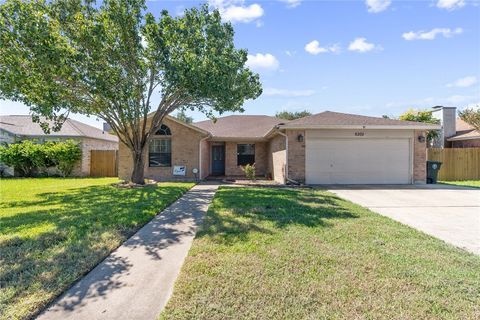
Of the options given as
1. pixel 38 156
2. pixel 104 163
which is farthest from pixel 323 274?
pixel 38 156

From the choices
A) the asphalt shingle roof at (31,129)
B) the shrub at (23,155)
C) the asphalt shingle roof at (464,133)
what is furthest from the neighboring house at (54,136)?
the asphalt shingle roof at (464,133)

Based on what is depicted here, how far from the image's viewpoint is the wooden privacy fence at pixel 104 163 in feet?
62.7

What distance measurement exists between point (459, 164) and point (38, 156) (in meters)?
25.6

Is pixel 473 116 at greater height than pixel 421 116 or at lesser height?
lesser

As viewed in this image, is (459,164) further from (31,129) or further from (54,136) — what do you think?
(31,129)

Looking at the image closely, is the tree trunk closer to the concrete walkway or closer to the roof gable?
the roof gable

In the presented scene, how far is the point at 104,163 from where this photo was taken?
19.1 meters

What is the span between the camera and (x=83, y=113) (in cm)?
1284

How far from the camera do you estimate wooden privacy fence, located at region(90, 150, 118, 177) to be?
19109 mm

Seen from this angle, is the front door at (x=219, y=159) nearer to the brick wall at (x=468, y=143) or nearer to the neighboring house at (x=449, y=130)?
the neighboring house at (x=449, y=130)

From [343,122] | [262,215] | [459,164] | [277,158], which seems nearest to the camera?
[262,215]

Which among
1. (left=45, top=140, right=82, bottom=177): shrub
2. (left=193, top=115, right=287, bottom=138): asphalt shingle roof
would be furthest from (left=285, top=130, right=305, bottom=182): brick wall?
(left=45, top=140, right=82, bottom=177): shrub

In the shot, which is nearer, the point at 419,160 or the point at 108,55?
the point at 108,55

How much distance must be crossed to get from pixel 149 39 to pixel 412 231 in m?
9.39
